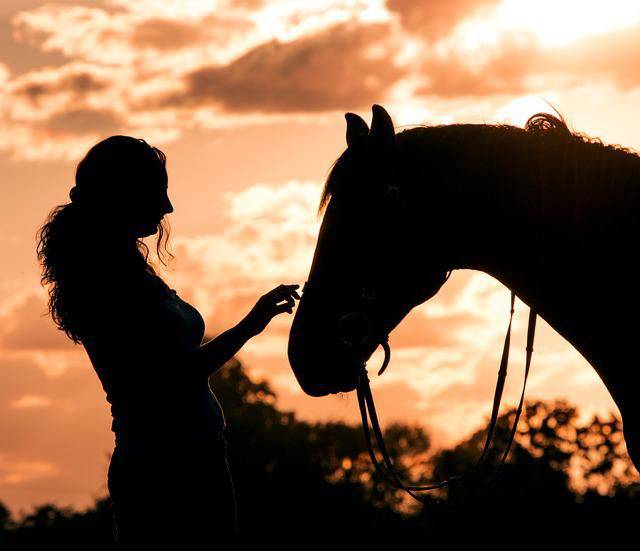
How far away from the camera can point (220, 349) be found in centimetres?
461

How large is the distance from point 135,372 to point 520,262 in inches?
67.4

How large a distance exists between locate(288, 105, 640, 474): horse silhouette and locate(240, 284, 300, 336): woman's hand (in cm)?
8

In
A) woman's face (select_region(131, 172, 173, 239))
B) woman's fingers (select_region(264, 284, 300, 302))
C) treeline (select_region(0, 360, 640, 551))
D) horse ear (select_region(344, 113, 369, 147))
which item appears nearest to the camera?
horse ear (select_region(344, 113, 369, 147))

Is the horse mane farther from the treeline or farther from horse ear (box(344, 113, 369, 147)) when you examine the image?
the treeline

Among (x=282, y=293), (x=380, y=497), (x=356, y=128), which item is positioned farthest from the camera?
(x=380, y=497)

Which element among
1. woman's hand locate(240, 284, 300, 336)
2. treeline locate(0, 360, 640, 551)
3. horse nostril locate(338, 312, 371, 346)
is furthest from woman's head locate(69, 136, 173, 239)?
treeline locate(0, 360, 640, 551)

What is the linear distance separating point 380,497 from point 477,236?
64290mm

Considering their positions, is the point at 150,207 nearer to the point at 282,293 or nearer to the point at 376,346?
the point at 282,293

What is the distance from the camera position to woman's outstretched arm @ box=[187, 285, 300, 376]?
457 cm

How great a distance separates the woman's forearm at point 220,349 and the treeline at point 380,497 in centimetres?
4743

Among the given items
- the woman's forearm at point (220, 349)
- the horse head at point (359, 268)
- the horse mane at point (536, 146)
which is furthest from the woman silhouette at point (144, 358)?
the horse mane at point (536, 146)

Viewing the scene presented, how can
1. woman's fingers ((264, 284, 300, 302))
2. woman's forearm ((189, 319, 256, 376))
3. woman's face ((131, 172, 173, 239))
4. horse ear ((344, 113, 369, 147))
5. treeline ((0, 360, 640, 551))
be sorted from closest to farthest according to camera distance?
horse ear ((344, 113, 369, 147)) → woman's forearm ((189, 319, 256, 376)) → woman's fingers ((264, 284, 300, 302)) → woman's face ((131, 172, 173, 239)) → treeline ((0, 360, 640, 551))

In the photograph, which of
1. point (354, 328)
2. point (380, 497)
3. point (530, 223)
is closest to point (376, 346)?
point (354, 328)

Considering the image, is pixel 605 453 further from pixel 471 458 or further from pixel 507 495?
pixel 471 458
